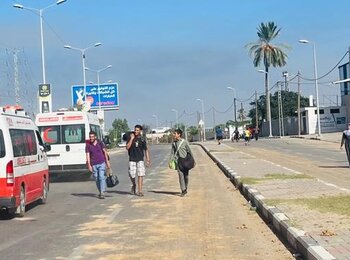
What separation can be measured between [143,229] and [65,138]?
39.6 ft

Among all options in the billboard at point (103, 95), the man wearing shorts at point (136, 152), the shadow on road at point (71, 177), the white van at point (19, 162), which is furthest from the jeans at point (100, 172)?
the billboard at point (103, 95)

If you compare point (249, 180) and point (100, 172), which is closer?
point (100, 172)

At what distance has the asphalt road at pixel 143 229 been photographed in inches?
319

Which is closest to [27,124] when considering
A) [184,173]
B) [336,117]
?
[184,173]

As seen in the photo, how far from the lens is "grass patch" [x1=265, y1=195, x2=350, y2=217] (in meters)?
10.2

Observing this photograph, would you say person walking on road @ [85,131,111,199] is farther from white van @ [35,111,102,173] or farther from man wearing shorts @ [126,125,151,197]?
white van @ [35,111,102,173]

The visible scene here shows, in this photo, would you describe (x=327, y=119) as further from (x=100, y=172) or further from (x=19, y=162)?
(x=19, y=162)

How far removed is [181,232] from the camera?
9.71m

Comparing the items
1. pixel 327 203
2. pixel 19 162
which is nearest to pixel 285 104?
pixel 327 203

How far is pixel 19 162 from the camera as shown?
11.9m

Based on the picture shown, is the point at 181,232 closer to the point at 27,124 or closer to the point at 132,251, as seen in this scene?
the point at 132,251

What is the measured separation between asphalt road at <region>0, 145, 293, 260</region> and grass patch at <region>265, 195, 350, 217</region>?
83 cm

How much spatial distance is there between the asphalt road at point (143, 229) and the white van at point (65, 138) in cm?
493

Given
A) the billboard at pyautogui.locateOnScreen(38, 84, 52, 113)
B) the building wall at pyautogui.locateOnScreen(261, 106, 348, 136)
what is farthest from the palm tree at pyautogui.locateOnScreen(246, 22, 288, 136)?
the billboard at pyautogui.locateOnScreen(38, 84, 52, 113)
